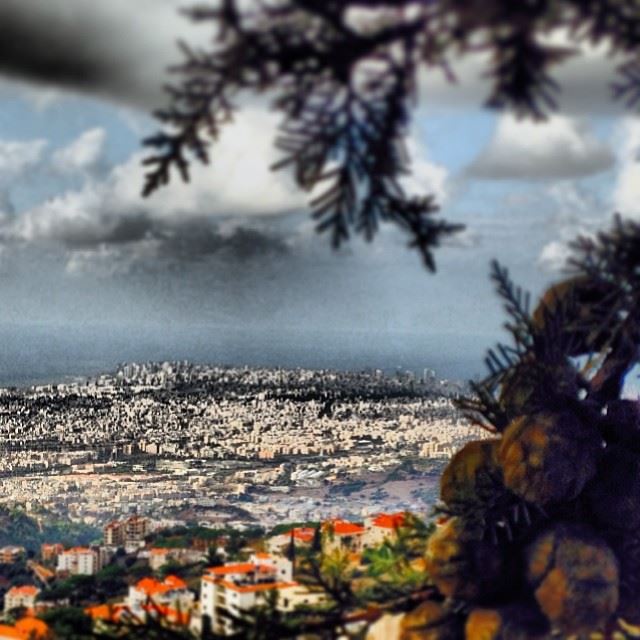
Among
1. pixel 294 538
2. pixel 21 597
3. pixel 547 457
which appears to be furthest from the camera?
pixel 294 538

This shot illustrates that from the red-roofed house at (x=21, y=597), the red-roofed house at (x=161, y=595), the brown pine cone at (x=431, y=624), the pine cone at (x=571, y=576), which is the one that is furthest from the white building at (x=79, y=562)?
the pine cone at (x=571, y=576)

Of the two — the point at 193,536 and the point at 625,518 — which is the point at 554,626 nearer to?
the point at 625,518

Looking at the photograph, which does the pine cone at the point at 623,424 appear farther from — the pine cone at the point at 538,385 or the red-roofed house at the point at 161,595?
the red-roofed house at the point at 161,595

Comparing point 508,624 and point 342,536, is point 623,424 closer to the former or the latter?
point 508,624

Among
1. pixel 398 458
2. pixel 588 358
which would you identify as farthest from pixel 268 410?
pixel 588 358

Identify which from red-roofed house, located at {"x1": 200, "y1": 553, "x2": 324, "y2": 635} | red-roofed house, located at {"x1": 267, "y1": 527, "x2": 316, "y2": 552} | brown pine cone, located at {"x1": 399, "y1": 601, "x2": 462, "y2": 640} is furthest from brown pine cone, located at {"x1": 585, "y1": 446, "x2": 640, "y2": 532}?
red-roofed house, located at {"x1": 267, "y1": 527, "x2": 316, "y2": 552}

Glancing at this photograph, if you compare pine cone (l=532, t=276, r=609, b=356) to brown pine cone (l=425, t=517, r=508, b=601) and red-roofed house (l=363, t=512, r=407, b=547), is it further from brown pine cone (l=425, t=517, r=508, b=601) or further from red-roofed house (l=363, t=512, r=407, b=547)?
red-roofed house (l=363, t=512, r=407, b=547)

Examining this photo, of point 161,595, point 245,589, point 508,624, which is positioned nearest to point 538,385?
point 508,624
